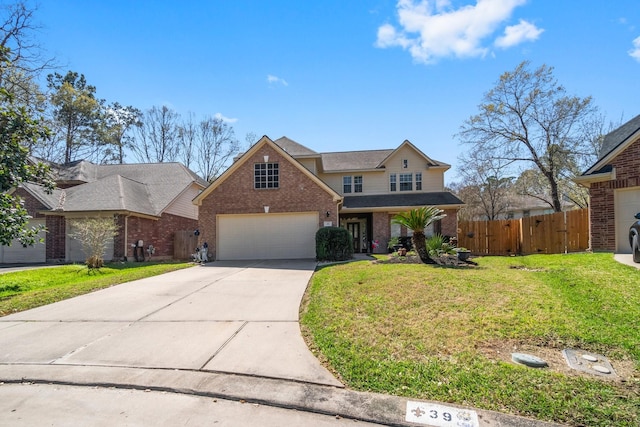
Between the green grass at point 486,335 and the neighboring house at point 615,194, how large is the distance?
4464 mm

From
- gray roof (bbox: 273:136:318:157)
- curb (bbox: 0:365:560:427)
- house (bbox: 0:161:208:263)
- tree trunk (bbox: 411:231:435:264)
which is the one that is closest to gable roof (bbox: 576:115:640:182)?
tree trunk (bbox: 411:231:435:264)

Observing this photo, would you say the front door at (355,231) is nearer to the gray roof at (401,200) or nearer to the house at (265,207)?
the gray roof at (401,200)

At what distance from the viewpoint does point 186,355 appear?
4.45 metres

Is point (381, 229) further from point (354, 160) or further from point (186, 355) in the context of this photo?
point (186, 355)

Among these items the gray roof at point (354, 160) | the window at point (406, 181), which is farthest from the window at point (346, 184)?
the window at point (406, 181)

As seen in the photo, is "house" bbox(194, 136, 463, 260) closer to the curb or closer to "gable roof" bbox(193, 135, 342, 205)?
"gable roof" bbox(193, 135, 342, 205)

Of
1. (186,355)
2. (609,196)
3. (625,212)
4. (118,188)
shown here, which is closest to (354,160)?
(609,196)

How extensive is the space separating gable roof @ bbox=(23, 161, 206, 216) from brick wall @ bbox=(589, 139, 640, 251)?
19.8 meters

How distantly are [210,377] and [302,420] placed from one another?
1329 millimetres

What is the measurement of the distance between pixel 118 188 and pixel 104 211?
2080 mm

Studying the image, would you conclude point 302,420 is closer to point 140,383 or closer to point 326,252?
point 140,383

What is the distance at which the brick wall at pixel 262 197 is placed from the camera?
16112 mm

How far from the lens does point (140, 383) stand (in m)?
3.78

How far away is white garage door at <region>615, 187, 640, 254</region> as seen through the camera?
1134 centimetres
